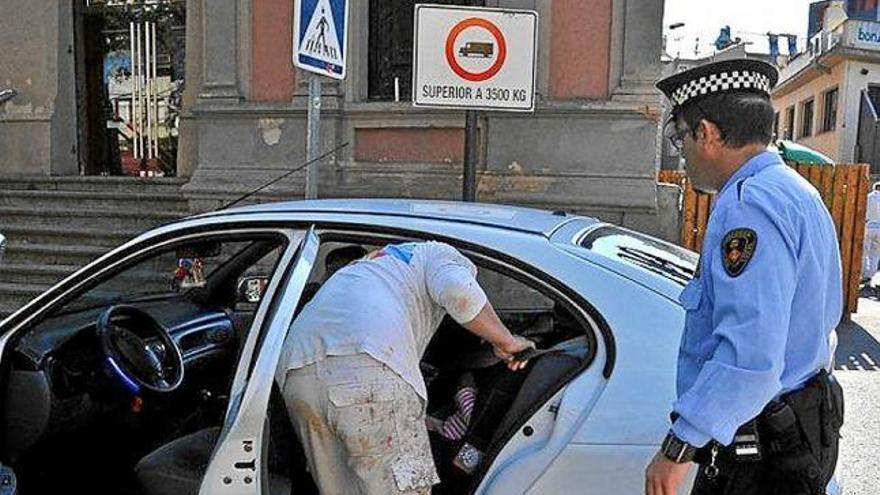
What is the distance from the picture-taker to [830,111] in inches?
1054

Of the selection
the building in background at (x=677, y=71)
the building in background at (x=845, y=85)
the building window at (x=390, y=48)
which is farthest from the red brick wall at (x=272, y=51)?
the building in background at (x=845, y=85)

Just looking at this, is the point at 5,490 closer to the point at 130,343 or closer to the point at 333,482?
the point at 130,343

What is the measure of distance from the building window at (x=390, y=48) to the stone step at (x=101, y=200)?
7.65 feet

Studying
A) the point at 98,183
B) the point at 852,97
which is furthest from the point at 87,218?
the point at 852,97

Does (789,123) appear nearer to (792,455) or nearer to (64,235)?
(64,235)

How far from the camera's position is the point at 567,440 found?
2.01 meters

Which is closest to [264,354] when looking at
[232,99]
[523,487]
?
[523,487]

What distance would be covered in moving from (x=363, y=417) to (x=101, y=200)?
6683 millimetres

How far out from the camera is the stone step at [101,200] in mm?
7758

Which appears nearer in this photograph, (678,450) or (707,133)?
(678,450)

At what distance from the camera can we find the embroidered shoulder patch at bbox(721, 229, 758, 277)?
157 centimetres

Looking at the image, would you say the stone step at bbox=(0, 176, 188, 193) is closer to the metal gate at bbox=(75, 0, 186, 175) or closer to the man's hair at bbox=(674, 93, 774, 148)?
the metal gate at bbox=(75, 0, 186, 175)

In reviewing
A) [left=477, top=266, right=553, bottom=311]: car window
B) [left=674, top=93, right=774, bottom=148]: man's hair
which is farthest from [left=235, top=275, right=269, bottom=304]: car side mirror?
[left=674, top=93, right=774, bottom=148]: man's hair

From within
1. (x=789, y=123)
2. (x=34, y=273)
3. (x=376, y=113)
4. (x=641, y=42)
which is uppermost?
(x=789, y=123)
